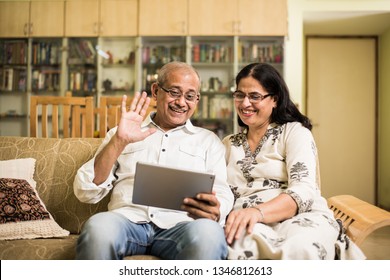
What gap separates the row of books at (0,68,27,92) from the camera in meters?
3.85

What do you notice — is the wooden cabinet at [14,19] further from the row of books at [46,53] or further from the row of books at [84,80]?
the row of books at [84,80]

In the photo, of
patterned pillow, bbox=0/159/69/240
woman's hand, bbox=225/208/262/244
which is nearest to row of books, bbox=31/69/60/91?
patterned pillow, bbox=0/159/69/240

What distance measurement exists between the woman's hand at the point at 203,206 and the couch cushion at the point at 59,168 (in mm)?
520

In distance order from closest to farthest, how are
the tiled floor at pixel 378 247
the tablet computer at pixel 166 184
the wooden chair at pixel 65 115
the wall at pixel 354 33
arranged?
the tablet computer at pixel 166 184, the tiled floor at pixel 378 247, the wooden chair at pixel 65 115, the wall at pixel 354 33

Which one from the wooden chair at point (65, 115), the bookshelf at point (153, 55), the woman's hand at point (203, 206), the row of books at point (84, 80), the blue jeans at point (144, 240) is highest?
the bookshelf at point (153, 55)

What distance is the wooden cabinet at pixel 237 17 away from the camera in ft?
11.7

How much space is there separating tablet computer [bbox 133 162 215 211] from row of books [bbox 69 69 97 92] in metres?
2.99

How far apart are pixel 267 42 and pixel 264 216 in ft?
9.35

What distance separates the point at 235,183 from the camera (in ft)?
4.33

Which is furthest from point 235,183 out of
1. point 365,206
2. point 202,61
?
point 202,61

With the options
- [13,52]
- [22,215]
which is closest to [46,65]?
[13,52]

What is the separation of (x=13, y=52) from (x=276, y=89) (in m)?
3.40

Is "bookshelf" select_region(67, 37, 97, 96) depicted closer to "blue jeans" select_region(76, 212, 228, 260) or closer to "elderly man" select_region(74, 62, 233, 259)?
"elderly man" select_region(74, 62, 233, 259)

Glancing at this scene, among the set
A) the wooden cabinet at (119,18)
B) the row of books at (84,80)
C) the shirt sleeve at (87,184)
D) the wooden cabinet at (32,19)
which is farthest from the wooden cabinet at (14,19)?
the shirt sleeve at (87,184)
